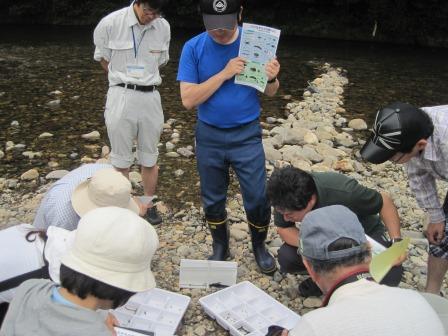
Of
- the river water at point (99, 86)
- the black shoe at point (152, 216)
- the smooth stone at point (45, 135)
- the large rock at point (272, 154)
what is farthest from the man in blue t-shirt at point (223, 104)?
the smooth stone at point (45, 135)

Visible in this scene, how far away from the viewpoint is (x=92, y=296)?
161cm

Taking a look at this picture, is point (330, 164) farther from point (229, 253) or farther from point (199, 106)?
point (199, 106)

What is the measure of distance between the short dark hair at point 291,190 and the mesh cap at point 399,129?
1.41ft

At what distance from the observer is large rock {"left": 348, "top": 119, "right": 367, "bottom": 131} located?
704cm

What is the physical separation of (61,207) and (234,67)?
1275mm

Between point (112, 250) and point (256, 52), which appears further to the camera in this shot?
point (256, 52)

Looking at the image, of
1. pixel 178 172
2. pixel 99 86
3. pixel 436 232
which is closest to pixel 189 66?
pixel 436 232

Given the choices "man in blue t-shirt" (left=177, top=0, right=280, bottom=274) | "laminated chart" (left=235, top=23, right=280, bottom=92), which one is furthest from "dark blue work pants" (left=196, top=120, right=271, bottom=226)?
"laminated chart" (left=235, top=23, right=280, bottom=92)

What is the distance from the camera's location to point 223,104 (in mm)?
3090

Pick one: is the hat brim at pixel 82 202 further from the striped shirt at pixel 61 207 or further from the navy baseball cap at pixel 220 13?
the navy baseball cap at pixel 220 13

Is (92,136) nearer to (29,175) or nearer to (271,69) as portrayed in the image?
(29,175)

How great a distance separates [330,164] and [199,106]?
2698mm

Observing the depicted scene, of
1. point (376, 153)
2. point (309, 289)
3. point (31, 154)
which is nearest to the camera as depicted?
point (376, 153)

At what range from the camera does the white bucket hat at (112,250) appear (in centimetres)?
159
